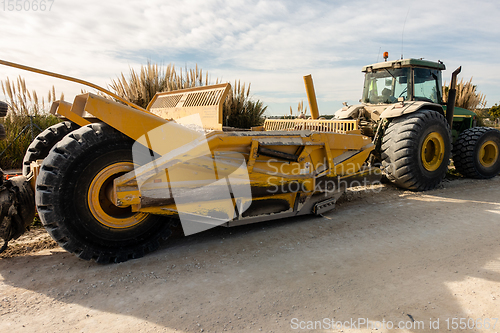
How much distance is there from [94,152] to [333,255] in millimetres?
2384

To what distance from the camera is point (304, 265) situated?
9.41ft

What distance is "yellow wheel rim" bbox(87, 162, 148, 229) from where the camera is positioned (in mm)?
2785

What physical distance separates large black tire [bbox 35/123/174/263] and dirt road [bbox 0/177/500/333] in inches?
6.8

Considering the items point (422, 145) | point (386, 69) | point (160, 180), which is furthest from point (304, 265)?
point (386, 69)

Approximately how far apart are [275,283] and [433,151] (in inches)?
188

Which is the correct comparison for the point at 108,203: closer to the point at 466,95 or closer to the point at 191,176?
the point at 191,176

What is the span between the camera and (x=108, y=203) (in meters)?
2.97

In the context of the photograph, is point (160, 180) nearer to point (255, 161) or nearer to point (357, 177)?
point (255, 161)

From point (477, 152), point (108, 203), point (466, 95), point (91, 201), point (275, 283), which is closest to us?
point (275, 283)

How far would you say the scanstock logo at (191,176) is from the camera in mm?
2924

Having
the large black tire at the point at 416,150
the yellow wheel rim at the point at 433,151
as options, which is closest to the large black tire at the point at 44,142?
the large black tire at the point at 416,150

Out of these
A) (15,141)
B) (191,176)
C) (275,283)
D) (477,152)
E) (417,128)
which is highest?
(417,128)

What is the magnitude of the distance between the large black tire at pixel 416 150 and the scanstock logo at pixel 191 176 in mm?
Answer: 3187

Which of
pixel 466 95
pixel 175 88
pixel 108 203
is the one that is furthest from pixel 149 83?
pixel 466 95
